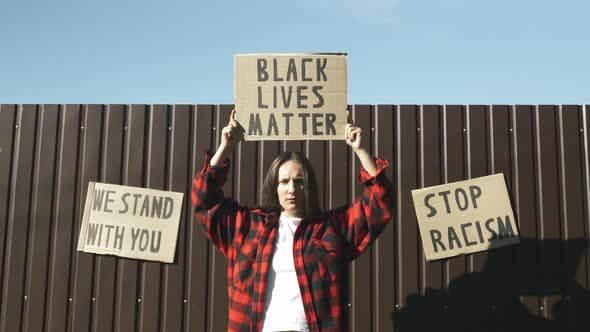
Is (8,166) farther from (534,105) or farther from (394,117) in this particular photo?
(534,105)

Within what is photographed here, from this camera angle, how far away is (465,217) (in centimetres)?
444

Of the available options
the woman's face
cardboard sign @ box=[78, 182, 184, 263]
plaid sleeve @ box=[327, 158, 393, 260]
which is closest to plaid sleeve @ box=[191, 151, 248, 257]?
the woman's face

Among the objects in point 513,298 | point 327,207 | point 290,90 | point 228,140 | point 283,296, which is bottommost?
point 513,298

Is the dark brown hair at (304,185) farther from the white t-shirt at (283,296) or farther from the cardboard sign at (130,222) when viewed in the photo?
the cardboard sign at (130,222)

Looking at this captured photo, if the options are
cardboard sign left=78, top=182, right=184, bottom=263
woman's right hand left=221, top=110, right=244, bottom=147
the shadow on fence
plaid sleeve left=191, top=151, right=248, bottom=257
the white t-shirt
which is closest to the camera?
the white t-shirt

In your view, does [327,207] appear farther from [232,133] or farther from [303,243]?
[303,243]

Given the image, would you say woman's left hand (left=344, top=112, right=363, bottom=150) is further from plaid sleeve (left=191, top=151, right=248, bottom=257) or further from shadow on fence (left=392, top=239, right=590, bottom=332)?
shadow on fence (left=392, top=239, right=590, bottom=332)

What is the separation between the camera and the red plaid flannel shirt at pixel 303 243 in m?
2.39

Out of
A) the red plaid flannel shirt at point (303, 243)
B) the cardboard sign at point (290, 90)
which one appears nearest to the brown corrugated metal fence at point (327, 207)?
the cardboard sign at point (290, 90)

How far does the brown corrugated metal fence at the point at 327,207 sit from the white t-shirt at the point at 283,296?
1.98 m

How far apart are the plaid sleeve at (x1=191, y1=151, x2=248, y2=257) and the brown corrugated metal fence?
174cm

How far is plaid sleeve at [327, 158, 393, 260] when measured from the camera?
2553 millimetres

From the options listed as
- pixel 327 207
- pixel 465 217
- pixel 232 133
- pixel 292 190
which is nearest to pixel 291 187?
pixel 292 190

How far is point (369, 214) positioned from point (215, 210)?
82 centimetres
